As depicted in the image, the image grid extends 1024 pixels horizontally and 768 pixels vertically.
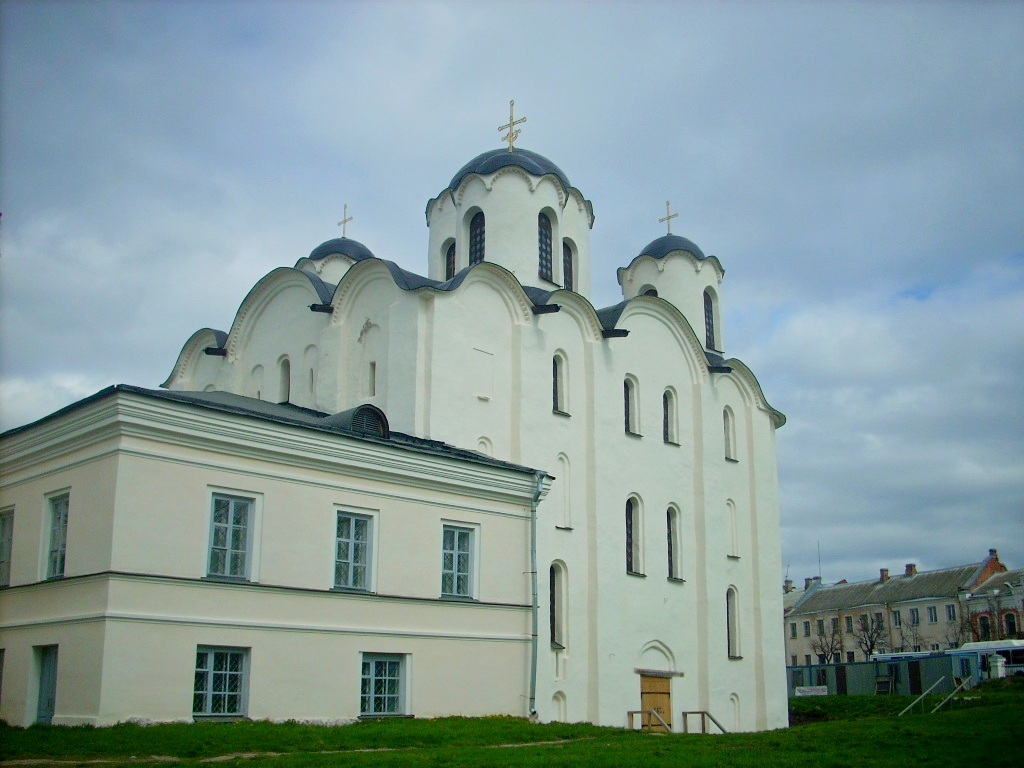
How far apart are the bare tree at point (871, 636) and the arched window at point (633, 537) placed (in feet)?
138

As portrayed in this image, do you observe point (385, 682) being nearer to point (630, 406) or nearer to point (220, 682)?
point (220, 682)

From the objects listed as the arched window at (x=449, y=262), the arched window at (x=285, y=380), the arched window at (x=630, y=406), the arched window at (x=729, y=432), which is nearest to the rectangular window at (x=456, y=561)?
the arched window at (x=285, y=380)

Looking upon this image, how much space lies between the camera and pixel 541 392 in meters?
24.2

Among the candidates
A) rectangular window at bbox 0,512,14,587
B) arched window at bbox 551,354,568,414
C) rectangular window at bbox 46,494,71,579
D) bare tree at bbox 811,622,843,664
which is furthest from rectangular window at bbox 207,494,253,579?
bare tree at bbox 811,622,843,664

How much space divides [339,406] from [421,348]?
103 inches

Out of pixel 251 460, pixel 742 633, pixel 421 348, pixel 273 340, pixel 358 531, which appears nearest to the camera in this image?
pixel 251 460

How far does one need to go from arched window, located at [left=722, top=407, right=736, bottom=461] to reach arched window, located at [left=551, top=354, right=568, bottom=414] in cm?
761

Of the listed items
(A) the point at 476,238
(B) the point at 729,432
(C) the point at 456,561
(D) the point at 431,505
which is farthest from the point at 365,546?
(B) the point at 729,432

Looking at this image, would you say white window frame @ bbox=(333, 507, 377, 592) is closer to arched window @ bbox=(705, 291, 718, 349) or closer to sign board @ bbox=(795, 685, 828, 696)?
arched window @ bbox=(705, 291, 718, 349)

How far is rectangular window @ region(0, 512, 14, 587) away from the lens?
16.2 m

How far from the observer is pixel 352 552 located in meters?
16.9

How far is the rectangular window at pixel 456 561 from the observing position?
1827cm

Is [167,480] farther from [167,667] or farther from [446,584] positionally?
[446,584]

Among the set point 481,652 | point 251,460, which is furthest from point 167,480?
point 481,652
